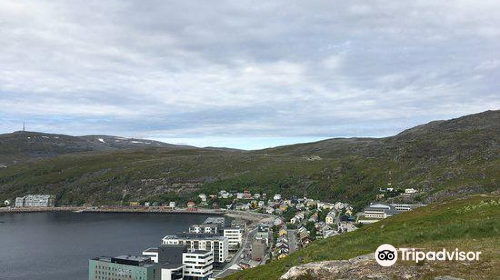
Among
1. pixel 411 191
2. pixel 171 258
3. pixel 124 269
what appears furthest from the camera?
pixel 411 191

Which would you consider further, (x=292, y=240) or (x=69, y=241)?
(x=69, y=241)

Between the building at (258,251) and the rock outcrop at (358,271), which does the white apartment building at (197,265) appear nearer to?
the building at (258,251)

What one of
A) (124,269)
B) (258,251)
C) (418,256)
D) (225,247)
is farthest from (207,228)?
(418,256)

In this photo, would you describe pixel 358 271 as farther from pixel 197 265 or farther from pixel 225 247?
pixel 225 247

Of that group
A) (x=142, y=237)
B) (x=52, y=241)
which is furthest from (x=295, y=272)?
(x=52, y=241)

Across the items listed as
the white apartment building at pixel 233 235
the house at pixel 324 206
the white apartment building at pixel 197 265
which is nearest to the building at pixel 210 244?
the white apartment building at pixel 197 265

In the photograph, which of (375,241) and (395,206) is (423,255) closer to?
(375,241)

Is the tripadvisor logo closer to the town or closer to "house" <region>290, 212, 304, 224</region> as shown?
the town
